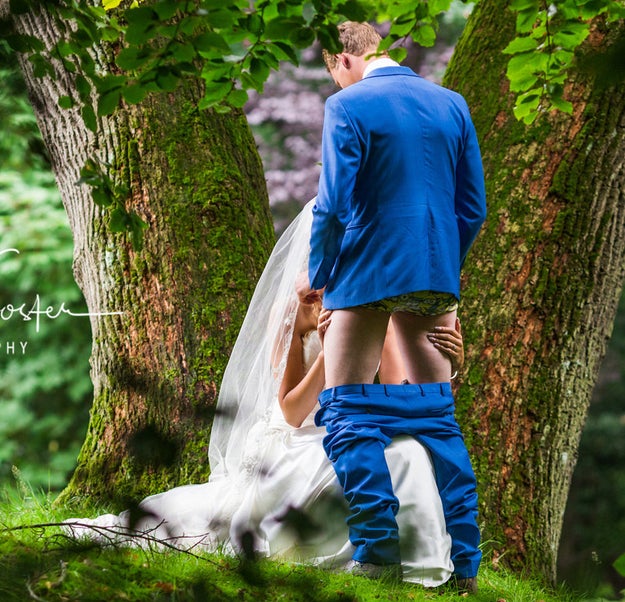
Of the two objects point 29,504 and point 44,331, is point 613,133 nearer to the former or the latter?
point 29,504

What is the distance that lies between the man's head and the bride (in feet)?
2.05

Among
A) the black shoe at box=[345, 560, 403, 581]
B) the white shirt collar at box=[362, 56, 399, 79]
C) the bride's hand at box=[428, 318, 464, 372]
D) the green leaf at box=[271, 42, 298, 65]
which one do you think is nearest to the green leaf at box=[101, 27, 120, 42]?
the green leaf at box=[271, 42, 298, 65]

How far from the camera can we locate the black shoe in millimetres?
2857

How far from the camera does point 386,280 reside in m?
2.94

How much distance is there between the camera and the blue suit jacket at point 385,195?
2916 mm

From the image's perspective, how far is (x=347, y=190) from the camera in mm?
2877

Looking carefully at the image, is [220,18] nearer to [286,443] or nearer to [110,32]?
[110,32]

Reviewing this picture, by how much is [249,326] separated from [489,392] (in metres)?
1.30

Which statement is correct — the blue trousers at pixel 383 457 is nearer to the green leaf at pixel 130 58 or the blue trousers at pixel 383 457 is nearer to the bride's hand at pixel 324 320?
the bride's hand at pixel 324 320

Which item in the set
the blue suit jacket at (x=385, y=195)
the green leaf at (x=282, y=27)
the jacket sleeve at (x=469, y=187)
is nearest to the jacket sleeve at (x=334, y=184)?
the blue suit jacket at (x=385, y=195)

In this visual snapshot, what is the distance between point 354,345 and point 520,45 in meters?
1.33

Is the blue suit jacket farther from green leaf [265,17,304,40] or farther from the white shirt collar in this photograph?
green leaf [265,17,304,40]

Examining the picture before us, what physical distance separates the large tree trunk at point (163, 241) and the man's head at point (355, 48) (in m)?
1.04

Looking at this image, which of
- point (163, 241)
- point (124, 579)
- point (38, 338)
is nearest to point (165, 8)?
point (124, 579)
